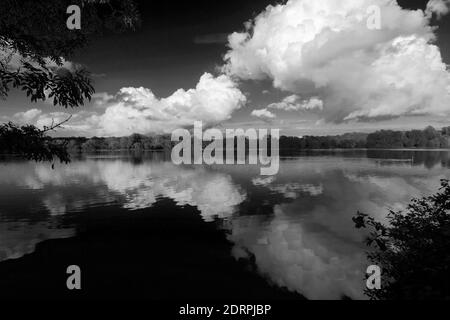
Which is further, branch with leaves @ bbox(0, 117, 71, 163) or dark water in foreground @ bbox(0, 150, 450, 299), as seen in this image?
dark water in foreground @ bbox(0, 150, 450, 299)

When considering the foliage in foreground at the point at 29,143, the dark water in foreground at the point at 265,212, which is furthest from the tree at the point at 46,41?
the dark water in foreground at the point at 265,212

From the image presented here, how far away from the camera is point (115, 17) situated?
8.61 metres

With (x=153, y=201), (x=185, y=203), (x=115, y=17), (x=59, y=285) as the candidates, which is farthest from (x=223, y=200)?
(x=115, y=17)

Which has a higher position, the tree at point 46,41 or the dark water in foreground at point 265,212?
the tree at point 46,41

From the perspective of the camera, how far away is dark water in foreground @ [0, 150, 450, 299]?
1712 cm

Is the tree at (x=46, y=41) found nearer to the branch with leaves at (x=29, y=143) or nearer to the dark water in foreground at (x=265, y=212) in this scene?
the branch with leaves at (x=29, y=143)

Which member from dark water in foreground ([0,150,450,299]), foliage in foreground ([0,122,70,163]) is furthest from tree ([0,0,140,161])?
dark water in foreground ([0,150,450,299])

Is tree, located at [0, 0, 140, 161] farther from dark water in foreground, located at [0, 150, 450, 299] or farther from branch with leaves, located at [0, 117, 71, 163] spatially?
dark water in foreground, located at [0, 150, 450, 299]

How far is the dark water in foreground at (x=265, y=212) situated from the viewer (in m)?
17.1

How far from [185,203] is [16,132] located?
27.9m

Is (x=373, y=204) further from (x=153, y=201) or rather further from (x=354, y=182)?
(x=153, y=201)

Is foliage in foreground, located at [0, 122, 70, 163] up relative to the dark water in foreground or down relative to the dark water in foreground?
up

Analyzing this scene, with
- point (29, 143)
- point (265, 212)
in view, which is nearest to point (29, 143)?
point (29, 143)
